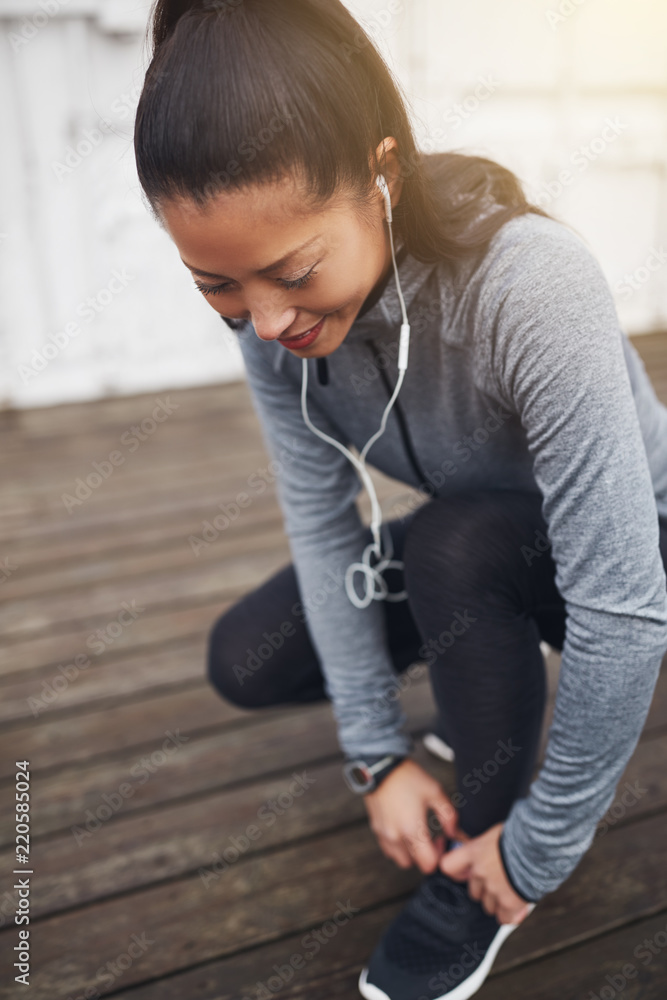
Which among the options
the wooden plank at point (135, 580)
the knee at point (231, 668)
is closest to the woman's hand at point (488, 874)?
the knee at point (231, 668)

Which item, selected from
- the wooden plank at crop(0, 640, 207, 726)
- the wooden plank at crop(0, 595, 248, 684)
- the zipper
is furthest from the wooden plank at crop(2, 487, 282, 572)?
the zipper

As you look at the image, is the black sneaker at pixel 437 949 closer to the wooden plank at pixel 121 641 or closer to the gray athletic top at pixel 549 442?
the gray athletic top at pixel 549 442

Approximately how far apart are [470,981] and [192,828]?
418mm

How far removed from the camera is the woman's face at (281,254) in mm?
595

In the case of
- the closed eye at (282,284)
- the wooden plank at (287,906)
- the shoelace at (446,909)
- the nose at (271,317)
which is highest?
the closed eye at (282,284)

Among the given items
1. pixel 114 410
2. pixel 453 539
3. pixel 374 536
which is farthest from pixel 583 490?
pixel 114 410

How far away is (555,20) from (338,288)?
299 cm

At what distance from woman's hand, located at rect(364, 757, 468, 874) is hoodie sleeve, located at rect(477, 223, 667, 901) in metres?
0.18

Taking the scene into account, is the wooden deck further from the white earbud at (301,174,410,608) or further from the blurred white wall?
the blurred white wall

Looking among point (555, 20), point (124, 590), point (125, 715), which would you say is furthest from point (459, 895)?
point (555, 20)

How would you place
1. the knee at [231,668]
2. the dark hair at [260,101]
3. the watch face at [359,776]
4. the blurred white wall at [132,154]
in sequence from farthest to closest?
the blurred white wall at [132,154]
the knee at [231,668]
the watch face at [359,776]
the dark hair at [260,101]

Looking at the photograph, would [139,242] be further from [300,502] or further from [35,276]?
[300,502]

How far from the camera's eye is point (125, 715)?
1290 millimetres

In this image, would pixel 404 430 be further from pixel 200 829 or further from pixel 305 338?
→ pixel 200 829
